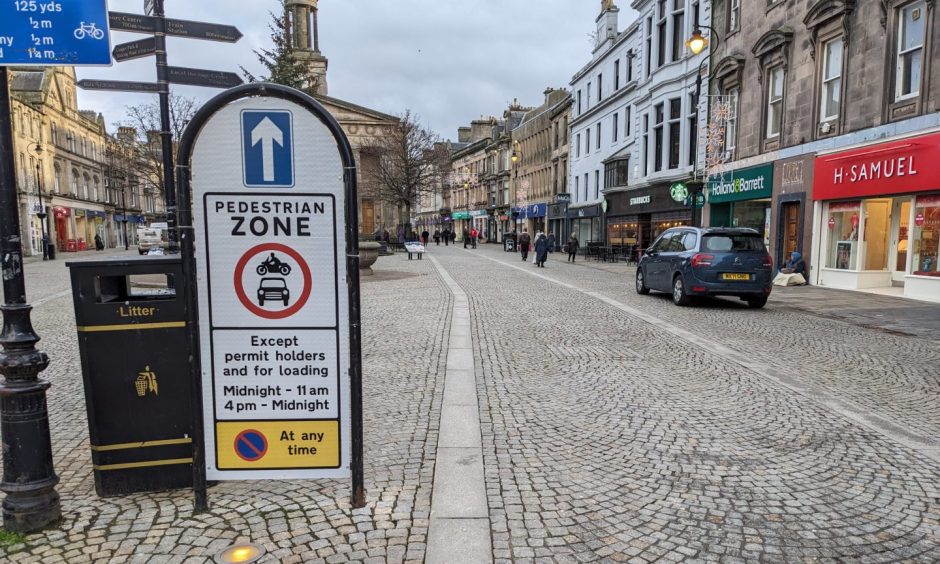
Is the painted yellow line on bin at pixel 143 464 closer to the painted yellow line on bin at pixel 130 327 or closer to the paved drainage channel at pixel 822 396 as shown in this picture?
the painted yellow line on bin at pixel 130 327

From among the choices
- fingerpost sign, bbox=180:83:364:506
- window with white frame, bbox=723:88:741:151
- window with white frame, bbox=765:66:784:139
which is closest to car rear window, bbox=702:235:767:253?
window with white frame, bbox=765:66:784:139

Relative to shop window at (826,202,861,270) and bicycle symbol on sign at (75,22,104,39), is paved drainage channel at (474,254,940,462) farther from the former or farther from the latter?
shop window at (826,202,861,270)

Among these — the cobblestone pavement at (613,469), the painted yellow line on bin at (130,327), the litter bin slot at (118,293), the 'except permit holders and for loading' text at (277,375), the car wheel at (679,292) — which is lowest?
the cobblestone pavement at (613,469)

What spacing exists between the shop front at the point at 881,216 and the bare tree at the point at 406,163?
30.8 metres

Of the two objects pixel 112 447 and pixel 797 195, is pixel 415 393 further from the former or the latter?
pixel 797 195

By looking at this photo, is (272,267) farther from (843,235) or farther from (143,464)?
(843,235)

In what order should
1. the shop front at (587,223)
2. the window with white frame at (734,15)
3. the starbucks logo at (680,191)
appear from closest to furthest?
1. the window with white frame at (734,15)
2. the starbucks logo at (680,191)
3. the shop front at (587,223)

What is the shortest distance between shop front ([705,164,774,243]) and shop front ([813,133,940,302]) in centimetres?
242

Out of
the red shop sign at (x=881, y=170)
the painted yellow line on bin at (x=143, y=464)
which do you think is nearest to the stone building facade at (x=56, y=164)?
the painted yellow line on bin at (x=143, y=464)

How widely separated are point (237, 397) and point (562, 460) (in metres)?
2.09

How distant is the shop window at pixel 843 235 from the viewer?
15523mm

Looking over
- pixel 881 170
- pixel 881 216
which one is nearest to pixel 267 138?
pixel 881 170

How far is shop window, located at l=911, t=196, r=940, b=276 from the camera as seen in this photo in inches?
511

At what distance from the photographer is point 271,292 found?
2.91 metres
